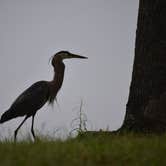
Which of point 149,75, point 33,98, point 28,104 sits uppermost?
point 149,75

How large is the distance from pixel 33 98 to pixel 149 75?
303 cm

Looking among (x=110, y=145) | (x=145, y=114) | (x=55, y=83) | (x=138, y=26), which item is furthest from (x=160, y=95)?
(x=55, y=83)

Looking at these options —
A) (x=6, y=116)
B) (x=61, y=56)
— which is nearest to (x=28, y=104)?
(x=6, y=116)

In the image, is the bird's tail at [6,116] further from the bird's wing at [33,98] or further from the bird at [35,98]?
the bird's wing at [33,98]

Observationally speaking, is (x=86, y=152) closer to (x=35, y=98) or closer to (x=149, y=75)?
(x=149, y=75)

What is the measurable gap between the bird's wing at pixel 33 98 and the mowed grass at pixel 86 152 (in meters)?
3.51

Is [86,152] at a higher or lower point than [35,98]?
higher

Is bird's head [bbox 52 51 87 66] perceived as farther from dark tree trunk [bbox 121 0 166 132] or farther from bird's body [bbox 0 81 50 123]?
dark tree trunk [bbox 121 0 166 132]

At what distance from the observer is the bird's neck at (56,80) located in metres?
11.5

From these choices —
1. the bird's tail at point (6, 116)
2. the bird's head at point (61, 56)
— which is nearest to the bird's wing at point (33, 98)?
the bird's tail at point (6, 116)

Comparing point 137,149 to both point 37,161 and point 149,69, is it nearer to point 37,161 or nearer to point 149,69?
point 37,161

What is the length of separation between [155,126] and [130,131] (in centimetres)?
45

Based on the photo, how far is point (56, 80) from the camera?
11586 millimetres

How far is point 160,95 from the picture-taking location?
29.4 ft
